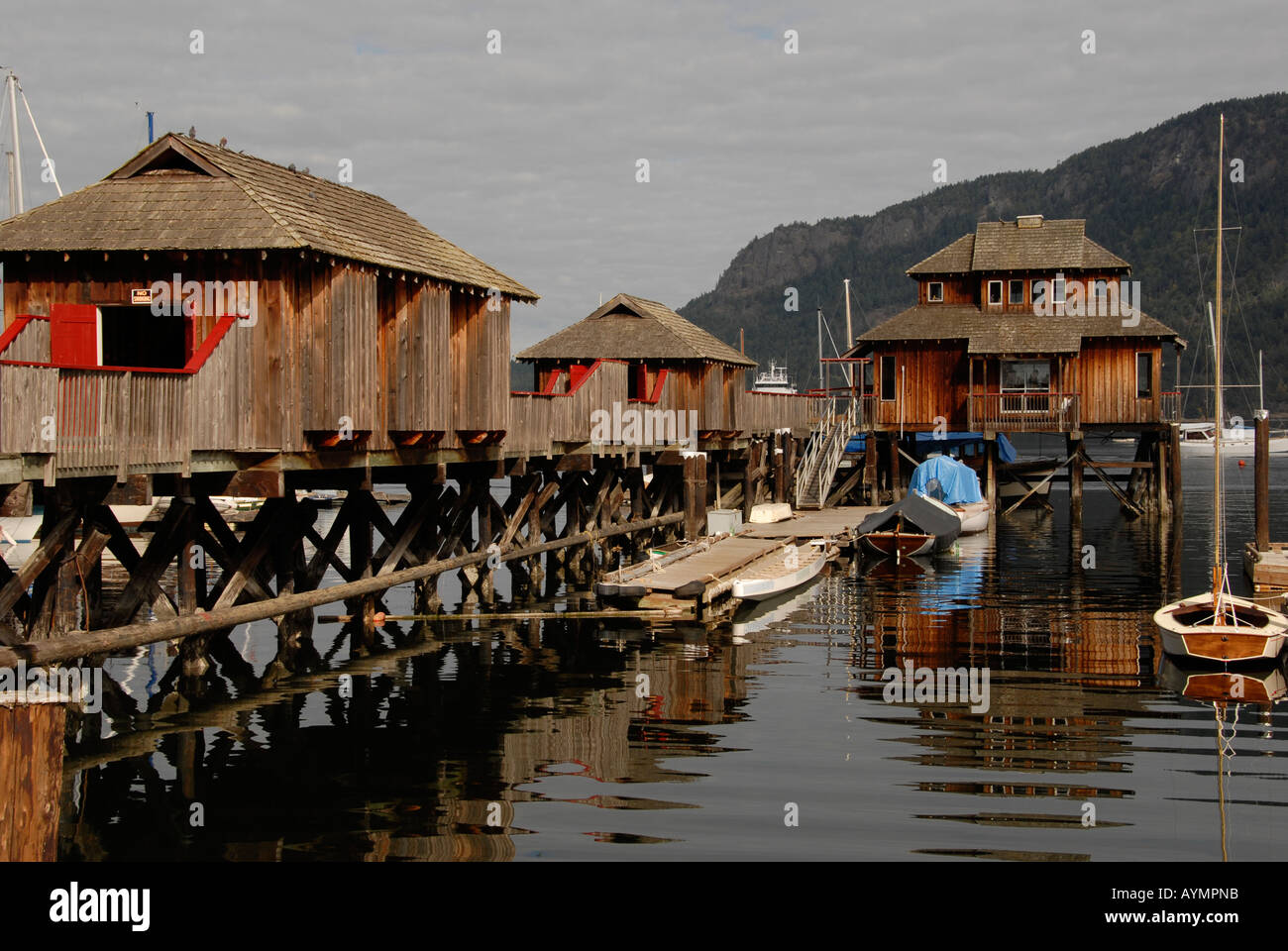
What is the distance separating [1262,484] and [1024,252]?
2410 cm

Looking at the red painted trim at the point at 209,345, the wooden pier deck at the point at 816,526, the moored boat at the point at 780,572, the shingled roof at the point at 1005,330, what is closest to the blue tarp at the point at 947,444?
the shingled roof at the point at 1005,330

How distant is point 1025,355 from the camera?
50.5 m

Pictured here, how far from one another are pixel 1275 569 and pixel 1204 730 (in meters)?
11.8

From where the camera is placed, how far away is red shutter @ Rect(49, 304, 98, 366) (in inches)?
788

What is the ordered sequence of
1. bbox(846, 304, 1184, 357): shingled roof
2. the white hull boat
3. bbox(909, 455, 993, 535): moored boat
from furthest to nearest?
bbox(846, 304, 1184, 357): shingled roof < bbox(909, 455, 993, 535): moored boat < the white hull boat

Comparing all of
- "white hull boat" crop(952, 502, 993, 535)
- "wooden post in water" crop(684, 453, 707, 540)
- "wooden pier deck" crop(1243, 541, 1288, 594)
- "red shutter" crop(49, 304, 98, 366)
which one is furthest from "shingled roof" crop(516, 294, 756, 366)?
"red shutter" crop(49, 304, 98, 366)

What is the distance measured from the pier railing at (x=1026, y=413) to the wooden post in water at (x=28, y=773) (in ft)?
148

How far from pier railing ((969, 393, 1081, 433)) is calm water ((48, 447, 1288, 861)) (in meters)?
23.7

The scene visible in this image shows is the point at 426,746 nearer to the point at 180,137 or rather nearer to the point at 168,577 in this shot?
the point at 180,137

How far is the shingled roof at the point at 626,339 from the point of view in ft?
135

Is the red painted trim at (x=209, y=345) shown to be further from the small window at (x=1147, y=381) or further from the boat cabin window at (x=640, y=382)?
the small window at (x=1147, y=381)

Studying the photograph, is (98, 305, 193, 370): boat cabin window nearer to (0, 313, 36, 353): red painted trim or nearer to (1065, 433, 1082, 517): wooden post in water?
(0, 313, 36, 353): red painted trim

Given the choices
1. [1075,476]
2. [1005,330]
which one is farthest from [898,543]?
[1005,330]
